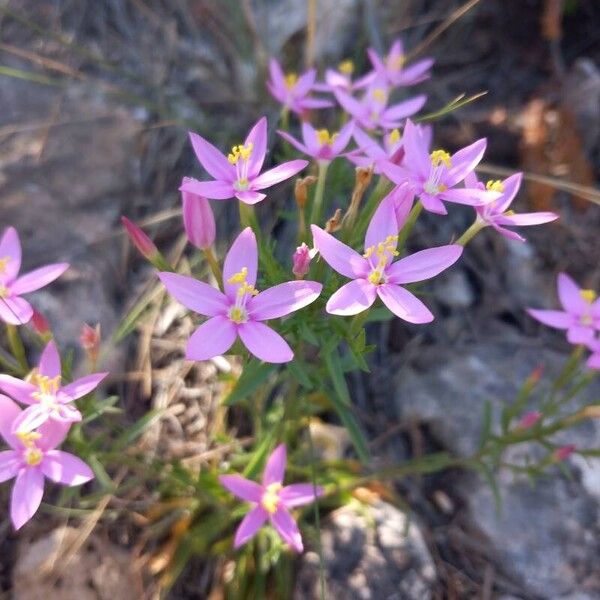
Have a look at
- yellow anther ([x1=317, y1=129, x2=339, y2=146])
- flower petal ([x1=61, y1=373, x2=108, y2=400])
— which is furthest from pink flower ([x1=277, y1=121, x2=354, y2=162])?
flower petal ([x1=61, y1=373, x2=108, y2=400])

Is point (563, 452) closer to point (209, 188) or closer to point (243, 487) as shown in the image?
point (243, 487)

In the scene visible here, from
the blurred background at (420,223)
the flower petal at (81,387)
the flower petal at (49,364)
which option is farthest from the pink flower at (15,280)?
the blurred background at (420,223)

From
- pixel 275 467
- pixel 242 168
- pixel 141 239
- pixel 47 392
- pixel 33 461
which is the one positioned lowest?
pixel 275 467

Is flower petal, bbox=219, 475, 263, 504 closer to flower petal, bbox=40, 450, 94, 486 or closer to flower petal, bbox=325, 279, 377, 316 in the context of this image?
flower petal, bbox=40, 450, 94, 486

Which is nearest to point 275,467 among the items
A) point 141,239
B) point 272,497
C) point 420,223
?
point 272,497

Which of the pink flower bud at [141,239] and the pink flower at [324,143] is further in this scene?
the pink flower at [324,143]

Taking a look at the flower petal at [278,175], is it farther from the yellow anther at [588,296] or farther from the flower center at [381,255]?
the yellow anther at [588,296]
